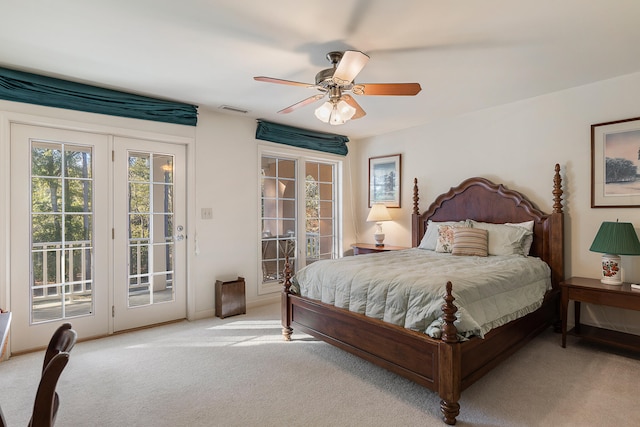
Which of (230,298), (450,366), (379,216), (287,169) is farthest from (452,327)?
(287,169)

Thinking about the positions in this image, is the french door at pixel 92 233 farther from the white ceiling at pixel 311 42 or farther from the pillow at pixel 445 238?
the pillow at pixel 445 238

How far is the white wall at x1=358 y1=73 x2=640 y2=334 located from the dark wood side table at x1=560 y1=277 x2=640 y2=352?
296mm

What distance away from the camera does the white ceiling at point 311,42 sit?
2064mm

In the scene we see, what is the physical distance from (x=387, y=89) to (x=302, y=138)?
2523 mm

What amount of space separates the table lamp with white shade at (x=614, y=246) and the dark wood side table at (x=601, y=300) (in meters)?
0.10

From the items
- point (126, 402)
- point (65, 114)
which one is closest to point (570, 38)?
point (126, 402)

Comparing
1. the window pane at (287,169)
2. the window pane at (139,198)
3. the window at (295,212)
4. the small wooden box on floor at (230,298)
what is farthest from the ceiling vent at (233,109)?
the small wooden box on floor at (230,298)

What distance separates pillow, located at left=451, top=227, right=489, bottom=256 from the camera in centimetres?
360

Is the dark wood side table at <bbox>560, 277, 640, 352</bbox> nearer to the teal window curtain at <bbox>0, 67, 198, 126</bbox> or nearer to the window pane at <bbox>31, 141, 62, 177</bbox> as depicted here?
the teal window curtain at <bbox>0, 67, 198, 126</bbox>

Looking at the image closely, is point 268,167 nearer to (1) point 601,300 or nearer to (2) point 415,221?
(2) point 415,221

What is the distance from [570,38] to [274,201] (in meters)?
3.56

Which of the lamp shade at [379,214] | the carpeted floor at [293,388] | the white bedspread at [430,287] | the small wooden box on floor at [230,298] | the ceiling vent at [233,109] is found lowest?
the carpeted floor at [293,388]

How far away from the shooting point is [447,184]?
178 inches

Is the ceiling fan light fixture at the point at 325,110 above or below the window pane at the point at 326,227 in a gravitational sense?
above
